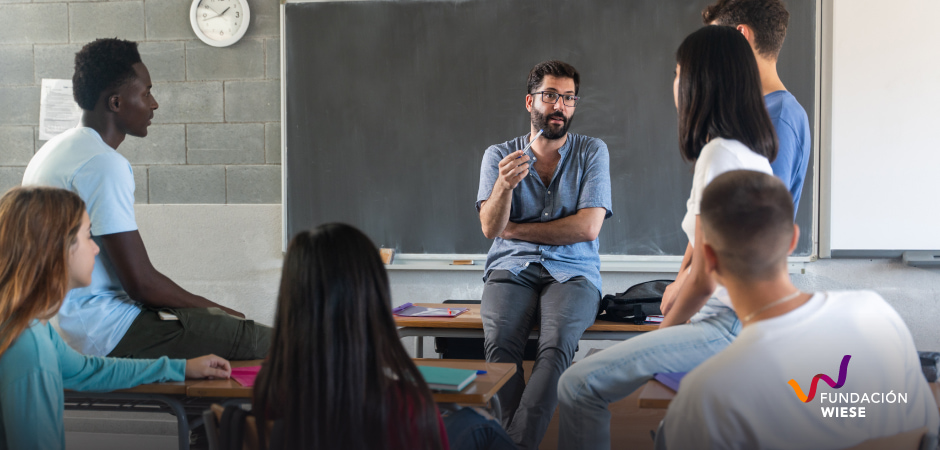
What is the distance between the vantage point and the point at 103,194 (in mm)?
1876

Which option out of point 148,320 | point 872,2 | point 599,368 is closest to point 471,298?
point 148,320

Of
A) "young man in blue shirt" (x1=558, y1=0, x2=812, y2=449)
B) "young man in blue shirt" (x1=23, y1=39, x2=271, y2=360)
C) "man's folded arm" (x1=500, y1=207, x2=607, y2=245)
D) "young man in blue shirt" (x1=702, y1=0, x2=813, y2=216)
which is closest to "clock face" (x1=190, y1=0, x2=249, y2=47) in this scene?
"young man in blue shirt" (x1=23, y1=39, x2=271, y2=360)

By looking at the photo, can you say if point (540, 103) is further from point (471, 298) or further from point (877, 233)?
point (877, 233)

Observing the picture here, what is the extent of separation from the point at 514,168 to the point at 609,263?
128 cm

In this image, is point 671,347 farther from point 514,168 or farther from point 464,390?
point 514,168

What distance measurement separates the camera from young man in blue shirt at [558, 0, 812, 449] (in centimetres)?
146

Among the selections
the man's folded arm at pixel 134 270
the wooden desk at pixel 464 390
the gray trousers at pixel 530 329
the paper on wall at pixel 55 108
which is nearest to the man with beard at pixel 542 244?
the gray trousers at pixel 530 329

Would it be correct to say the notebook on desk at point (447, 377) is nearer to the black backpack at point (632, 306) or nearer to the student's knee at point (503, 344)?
the student's knee at point (503, 344)

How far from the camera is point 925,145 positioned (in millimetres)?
3039

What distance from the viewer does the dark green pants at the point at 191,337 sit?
1905 millimetres

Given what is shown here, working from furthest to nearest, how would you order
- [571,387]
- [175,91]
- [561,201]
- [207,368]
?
[175,91]
[561,201]
[207,368]
[571,387]

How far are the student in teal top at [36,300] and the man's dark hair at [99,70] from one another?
0.74 metres

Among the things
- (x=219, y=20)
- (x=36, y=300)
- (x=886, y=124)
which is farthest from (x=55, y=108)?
(x=886, y=124)

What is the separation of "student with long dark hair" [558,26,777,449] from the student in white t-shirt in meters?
0.27
